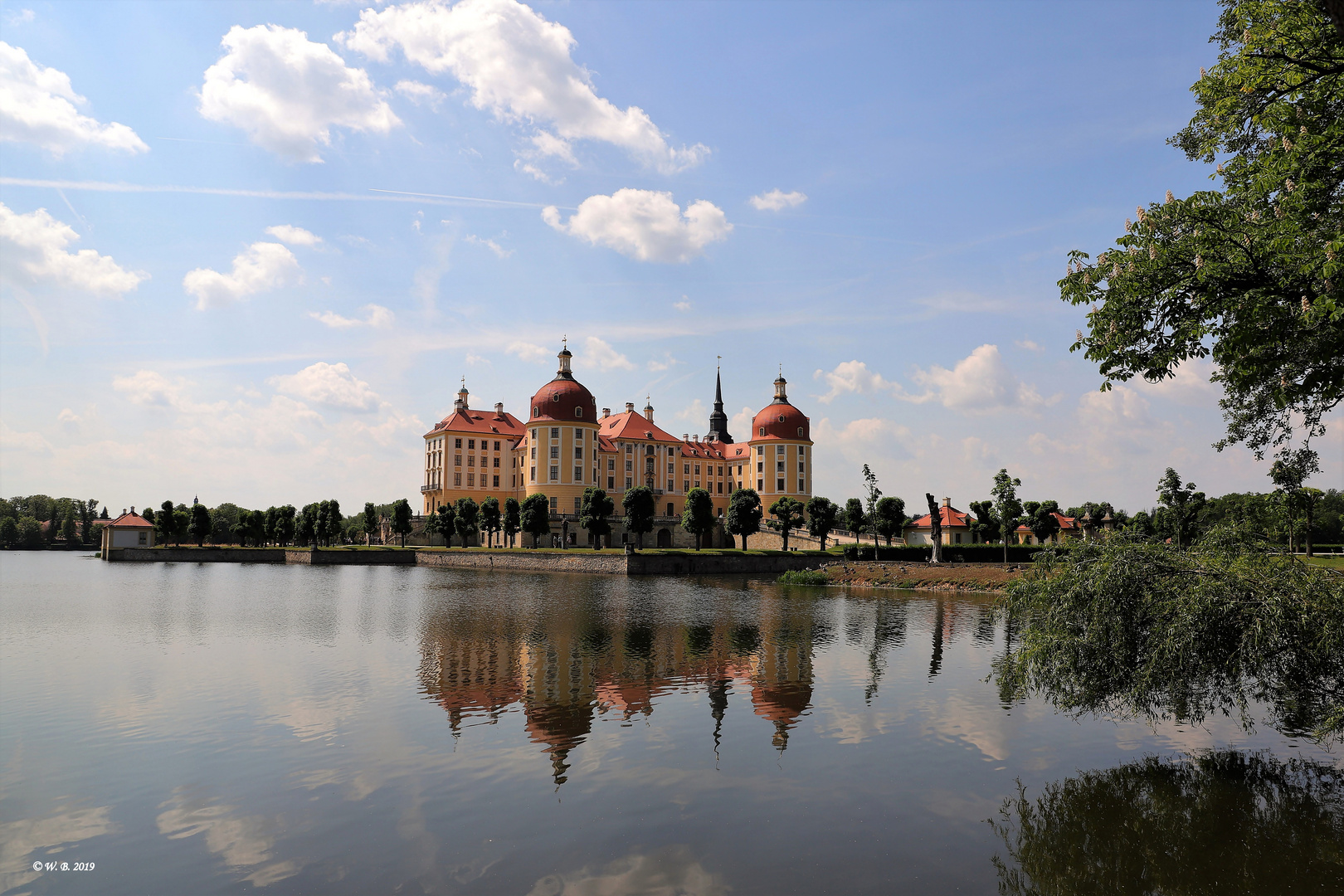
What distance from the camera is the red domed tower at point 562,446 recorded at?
105 meters

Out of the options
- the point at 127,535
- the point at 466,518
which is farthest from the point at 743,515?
the point at 127,535

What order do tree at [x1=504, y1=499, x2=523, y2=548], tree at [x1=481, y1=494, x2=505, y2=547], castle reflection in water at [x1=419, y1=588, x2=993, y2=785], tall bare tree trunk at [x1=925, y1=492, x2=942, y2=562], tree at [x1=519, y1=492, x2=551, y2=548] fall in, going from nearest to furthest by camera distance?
1. castle reflection in water at [x1=419, y1=588, x2=993, y2=785]
2. tall bare tree trunk at [x1=925, y1=492, x2=942, y2=562]
3. tree at [x1=519, y1=492, x2=551, y2=548]
4. tree at [x1=504, y1=499, x2=523, y2=548]
5. tree at [x1=481, y1=494, x2=505, y2=547]

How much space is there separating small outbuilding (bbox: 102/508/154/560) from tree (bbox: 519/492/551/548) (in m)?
56.4

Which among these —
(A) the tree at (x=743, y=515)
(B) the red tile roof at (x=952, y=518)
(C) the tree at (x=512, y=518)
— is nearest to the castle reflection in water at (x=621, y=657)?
(A) the tree at (x=743, y=515)

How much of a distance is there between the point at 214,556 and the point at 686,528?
206 ft

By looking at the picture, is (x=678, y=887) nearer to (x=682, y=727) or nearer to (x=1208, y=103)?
(x=682, y=727)

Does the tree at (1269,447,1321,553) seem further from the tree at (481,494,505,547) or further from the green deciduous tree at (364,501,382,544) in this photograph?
the green deciduous tree at (364,501,382,544)

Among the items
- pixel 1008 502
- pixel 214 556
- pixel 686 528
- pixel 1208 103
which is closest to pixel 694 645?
pixel 1208 103

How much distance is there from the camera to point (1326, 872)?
10.6 meters

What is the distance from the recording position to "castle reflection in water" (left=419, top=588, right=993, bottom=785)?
1930 cm

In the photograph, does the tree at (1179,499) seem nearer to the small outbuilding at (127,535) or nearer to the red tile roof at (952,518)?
the red tile roof at (952,518)

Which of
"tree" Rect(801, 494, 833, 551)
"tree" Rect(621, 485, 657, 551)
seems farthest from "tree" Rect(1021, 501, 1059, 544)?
"tree" Rect(621, 485, 657, 551)

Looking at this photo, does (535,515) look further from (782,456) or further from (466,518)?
(782,456)

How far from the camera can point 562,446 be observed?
349 ft
